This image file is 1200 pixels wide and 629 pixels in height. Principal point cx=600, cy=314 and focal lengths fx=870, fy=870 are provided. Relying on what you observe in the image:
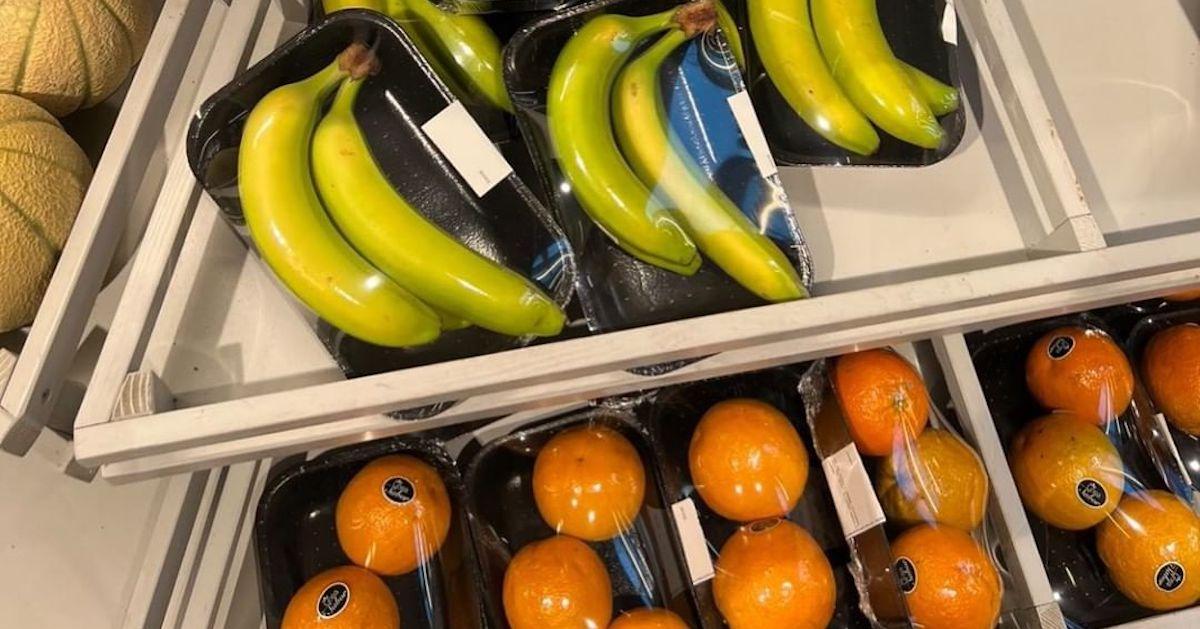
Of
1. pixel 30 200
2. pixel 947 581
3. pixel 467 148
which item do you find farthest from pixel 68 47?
pixel 947 581

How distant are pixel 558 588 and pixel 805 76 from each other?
0.54 metres

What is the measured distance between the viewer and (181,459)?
2.34 ft

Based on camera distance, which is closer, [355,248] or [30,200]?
[355,248]

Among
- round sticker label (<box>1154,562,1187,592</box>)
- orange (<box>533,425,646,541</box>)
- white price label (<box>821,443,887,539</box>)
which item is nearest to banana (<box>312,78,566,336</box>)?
orange (<box>533,425,646,541</box>)

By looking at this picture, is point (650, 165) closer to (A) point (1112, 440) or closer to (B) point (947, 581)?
(B) point (947, 581)

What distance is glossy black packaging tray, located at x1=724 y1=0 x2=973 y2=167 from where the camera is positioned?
0.83 meters

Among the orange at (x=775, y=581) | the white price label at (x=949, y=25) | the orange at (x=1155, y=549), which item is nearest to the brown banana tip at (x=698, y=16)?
the white price label at (x=949, y=25)

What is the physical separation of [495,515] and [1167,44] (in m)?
0.90

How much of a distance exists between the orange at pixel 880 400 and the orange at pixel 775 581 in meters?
0.13

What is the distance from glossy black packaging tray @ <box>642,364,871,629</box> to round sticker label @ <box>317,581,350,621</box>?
0.36 meters

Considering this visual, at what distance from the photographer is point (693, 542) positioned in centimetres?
91

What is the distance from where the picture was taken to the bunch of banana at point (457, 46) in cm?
80

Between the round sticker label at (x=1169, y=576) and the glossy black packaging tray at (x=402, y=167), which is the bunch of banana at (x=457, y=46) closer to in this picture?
the glossy black packaging tray at (x=402, y=167)

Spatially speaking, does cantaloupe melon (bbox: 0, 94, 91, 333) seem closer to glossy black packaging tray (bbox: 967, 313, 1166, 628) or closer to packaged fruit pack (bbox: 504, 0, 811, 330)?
packaged fruit pack (bbox: 504, 0, 811, 330)
